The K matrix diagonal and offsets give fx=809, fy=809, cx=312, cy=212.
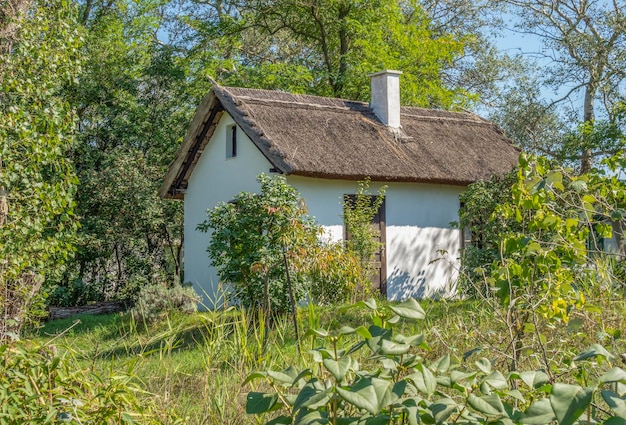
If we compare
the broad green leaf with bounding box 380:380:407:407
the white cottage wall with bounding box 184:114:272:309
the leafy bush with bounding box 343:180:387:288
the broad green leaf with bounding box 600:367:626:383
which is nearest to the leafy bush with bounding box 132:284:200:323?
the white cottage wall with bounding box 184:114:272:309

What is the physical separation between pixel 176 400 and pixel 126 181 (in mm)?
13383

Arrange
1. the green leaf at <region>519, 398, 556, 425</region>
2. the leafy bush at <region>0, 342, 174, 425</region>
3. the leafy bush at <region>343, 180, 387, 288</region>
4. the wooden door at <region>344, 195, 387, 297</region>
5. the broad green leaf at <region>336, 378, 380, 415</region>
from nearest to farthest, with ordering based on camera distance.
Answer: the green leaf at <region>519, 398, 556, 425</region> < the broad green leaf at <region>336, 378, 380, 415</region> < the leafy bush at <region>0, 342, 174, 425</region> < the leafy bush at <region>343, 180, 387, 288</region> < the wooden door at <region>344, 195, 387, 297</region>

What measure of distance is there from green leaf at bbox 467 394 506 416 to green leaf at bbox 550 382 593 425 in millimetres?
382

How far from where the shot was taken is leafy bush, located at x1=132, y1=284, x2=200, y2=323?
11766 mm

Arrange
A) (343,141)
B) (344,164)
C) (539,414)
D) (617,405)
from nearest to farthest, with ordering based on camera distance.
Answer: (617,405) < (539,414) < (344,164) < (343,141)

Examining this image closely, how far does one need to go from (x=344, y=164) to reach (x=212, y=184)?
123 inches

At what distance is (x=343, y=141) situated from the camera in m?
15.4

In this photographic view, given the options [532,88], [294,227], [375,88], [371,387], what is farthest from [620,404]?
[532,88]

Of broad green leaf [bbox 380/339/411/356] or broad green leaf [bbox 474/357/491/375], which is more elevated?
broad green leaf [bbox 380/339/411/356]

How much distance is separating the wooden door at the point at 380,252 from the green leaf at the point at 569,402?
12.7 meters

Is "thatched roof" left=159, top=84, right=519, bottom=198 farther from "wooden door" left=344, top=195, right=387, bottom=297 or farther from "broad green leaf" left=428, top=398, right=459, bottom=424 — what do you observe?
"broad green leaf" left=428, top=398, right=459, bottom=424

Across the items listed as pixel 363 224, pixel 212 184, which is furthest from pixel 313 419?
pixel 212 184

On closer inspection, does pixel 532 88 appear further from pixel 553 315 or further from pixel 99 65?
pixel 553 315

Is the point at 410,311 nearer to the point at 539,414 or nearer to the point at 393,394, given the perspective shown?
the point at 393,394
